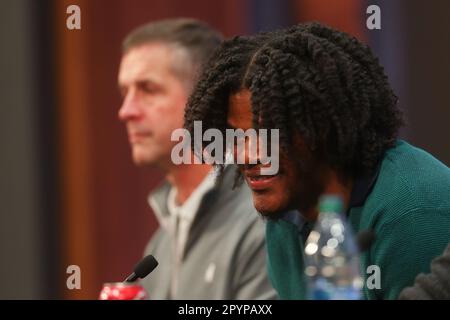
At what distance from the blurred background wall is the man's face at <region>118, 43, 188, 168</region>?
1.01m

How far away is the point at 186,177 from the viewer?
10.3ft

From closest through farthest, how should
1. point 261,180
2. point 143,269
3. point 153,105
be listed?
1. point 143,269
2. point 261,180
3. point 153,105

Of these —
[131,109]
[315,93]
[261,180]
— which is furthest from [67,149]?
[315,93]

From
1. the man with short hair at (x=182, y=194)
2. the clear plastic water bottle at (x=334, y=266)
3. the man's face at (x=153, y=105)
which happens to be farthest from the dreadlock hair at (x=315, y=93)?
the man's face at (x=153, y=105)

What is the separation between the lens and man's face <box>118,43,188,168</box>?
3.08 metres

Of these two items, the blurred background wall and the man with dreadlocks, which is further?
the blurred background wall

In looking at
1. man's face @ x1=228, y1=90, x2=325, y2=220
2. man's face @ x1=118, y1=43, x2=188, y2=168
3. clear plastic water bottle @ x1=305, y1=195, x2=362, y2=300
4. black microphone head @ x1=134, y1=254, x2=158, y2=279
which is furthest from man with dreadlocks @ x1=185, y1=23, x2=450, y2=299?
man's face @ x1=118, y1=43, x2=188, y2=168

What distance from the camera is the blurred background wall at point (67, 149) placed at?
4117 millimetres

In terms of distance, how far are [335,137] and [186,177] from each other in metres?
1.30

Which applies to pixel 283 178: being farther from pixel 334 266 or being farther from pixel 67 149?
pixel 67 149

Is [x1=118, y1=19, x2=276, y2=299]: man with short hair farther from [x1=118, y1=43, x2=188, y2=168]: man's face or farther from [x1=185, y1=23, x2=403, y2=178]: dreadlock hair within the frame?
[x1=185, y1=23, x2=403, y2=178]: dreadlock hair

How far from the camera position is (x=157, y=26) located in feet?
10.6
